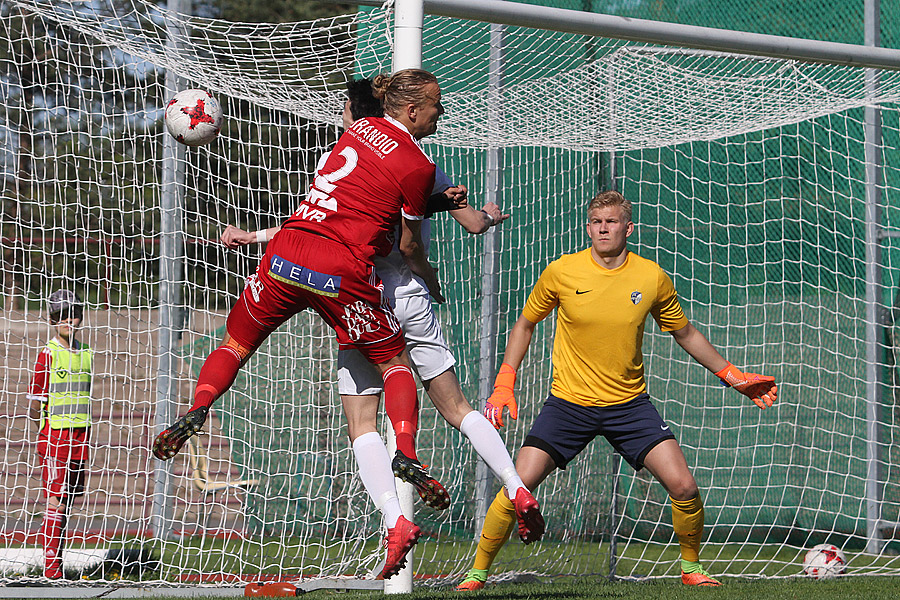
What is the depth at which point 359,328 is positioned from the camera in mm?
4004

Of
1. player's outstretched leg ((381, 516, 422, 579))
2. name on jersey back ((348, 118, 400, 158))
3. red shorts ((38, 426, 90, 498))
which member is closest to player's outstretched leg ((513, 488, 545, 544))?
player's outstretched leg ((381, 516, 422, 579))

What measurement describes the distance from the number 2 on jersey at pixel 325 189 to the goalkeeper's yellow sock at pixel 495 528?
2156mm

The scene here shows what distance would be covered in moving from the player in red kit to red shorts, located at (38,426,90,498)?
2939 millimetres

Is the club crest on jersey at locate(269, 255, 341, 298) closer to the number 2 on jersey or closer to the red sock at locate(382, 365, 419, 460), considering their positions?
the number 2 on jersey

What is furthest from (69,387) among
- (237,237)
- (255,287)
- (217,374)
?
(255,287)

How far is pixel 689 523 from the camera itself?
5.61 meters

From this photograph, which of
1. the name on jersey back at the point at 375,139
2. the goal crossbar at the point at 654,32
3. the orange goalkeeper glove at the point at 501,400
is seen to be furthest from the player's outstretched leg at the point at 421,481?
the goal crossbar at the point at 654,32

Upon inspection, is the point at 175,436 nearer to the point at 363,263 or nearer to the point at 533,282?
the point at 363,263

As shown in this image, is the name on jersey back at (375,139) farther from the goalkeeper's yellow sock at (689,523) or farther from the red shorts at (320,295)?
the goalkeeper's yellow sock at (689,523)

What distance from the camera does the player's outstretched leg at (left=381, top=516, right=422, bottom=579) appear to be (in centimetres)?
379

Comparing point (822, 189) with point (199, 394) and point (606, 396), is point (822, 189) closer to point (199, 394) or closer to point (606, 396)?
point (606, 396)

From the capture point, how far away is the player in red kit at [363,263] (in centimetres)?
392

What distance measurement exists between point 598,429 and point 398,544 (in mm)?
2013

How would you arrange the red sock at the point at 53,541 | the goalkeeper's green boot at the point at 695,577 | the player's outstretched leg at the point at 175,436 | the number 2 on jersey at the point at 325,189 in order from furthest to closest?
1. the red sock at the point at 53,541
2. the goalkeeper's green boot at the point at 695,577
3. the number 2 on jersey at the point at 325,189
4. the player's outstretched leg at the point at 175,436
